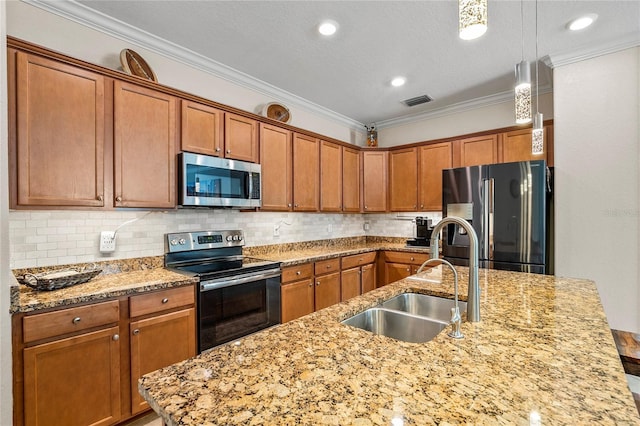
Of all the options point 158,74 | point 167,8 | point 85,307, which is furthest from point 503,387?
point 158,74

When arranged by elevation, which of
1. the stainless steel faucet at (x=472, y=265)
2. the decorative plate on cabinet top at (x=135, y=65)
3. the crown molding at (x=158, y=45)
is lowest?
the stainless steel faucet at (x=472, y=265)

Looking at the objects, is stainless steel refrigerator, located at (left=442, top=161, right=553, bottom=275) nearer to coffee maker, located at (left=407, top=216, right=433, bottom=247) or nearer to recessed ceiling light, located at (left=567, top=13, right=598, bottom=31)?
coffee maker, located at (left=407, top=216, right=433, bottom=247)

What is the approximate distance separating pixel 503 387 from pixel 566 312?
A: 0.81 metres

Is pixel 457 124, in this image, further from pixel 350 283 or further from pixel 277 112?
pixel 350 283

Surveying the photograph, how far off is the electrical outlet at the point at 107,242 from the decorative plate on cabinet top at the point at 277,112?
1.89 meters

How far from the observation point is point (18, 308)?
4.75ft

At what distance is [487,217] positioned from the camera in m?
3.10

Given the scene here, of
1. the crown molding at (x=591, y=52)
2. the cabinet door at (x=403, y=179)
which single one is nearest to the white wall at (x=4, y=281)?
the cabinet door at (x=403, y=179)

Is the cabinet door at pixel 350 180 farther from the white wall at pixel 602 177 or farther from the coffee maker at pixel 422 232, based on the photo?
the white wall at pixel 602 177

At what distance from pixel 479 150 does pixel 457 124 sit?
0.63 m

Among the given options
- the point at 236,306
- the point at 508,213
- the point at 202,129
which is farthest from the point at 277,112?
the point at 508,213

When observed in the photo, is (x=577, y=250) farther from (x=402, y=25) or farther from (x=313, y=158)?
(x=313, y=158)

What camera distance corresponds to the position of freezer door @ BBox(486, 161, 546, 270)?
2820mm

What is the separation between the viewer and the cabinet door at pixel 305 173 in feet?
11.1
